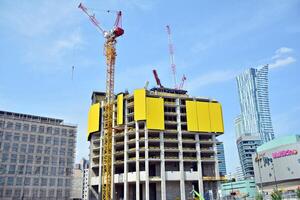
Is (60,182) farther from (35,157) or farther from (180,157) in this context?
(180,157)

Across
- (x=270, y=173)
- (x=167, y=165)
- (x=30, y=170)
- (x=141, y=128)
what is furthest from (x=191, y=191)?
(x=30, y=170)

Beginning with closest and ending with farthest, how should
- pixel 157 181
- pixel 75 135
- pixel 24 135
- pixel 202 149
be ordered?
pixel 157 181
pixel 202 149
pixel 24 135
pixel 75 135

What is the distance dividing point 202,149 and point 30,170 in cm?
8082

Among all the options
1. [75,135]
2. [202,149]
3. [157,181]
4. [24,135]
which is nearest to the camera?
[157,181]

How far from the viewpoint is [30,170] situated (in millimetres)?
140250

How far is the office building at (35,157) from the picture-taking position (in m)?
135

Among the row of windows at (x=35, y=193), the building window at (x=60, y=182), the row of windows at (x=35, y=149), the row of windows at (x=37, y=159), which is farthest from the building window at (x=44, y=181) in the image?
the row of windows at (x=35, y=149)

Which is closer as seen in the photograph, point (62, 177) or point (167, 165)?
point (167, 165)

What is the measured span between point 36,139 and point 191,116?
76620mm

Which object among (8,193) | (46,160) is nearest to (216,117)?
(46,160)

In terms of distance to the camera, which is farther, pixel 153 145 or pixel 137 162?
pixel 153 145

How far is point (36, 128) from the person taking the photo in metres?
148

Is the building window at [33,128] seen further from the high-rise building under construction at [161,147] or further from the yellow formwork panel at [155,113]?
the yellow formwork panel at [155,113]

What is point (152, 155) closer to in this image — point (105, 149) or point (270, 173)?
point (105, 149)
